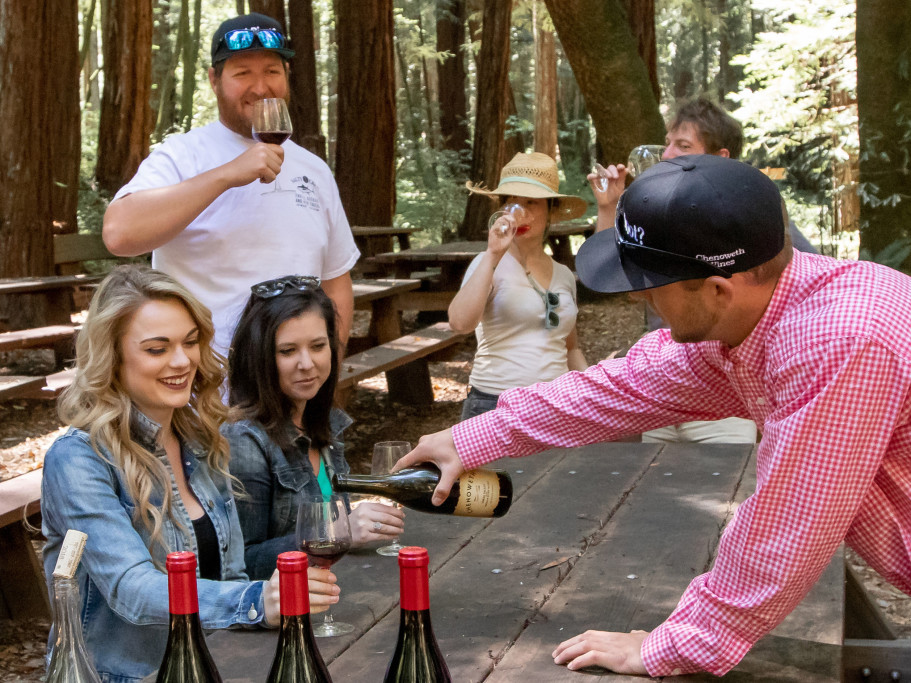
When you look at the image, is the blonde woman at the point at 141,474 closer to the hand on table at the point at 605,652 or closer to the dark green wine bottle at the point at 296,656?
the dark green wine bottle at the point at 296,656

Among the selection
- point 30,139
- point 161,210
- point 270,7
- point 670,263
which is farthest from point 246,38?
point 270,7

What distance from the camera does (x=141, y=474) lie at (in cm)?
238

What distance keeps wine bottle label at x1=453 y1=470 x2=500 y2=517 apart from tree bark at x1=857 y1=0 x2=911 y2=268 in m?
4.72

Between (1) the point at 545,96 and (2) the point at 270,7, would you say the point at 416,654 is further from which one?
(1) the point at 545,96

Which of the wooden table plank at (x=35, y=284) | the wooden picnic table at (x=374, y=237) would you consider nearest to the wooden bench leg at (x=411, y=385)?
the wooden table plank at (x=35, y=284)

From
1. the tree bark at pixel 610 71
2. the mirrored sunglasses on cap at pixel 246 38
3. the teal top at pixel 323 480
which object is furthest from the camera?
the tree bark at pixel 610 71

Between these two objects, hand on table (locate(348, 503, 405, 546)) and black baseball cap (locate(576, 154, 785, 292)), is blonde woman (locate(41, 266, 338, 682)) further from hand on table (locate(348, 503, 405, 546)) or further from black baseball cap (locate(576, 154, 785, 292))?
black baseball cap (locate(576, 154, 785, 292))

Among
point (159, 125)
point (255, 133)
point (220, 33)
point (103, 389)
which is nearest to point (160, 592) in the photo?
point (103, 389)

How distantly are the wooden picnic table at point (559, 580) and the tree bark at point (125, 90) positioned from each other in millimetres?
10097

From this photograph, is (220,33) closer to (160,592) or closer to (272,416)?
(272,416)

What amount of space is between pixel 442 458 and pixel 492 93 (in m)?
13.5

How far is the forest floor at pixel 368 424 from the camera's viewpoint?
4055mm

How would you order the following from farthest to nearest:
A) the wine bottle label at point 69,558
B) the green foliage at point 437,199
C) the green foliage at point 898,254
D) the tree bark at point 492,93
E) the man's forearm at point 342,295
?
the green foliage at point 437,199 → the tree bark at point 492,93 → the green foliage at point 898,254 → the man's forearm at point 342,295 → the wine bottle label at point 69,558

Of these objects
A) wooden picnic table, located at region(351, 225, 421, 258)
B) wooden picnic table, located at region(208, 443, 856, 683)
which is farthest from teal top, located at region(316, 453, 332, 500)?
wooden picnic table, located at region(351, 225, 421, 258)
